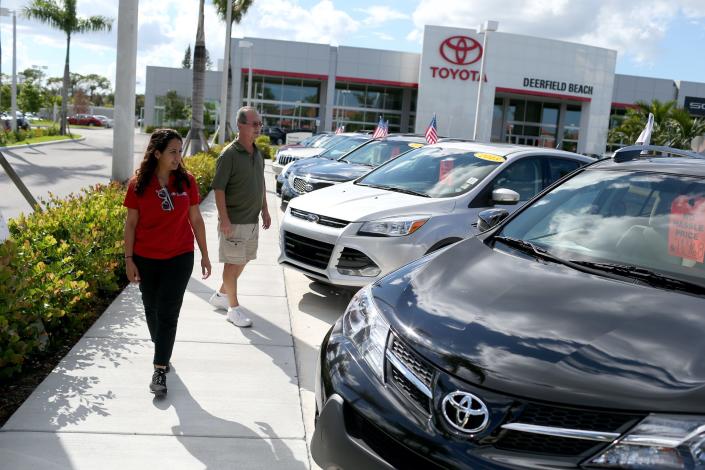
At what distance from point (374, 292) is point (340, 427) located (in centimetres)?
76

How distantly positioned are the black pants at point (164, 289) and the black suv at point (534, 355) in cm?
146

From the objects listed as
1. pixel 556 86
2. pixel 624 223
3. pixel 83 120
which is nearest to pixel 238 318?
pixel 624 223

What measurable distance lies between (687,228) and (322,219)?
377 centimetres

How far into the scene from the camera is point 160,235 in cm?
424

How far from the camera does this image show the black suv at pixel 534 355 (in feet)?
7.05

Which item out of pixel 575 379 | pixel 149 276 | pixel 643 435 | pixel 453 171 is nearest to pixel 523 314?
pixel 575 379

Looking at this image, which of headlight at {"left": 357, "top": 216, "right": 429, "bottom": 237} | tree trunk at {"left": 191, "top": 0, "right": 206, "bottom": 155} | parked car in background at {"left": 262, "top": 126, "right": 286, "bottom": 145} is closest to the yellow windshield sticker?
headlight at {"left": 357, "top": 216, "right": 429, "bottom": 237}

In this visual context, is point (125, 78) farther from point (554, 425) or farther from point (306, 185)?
point (554, 425)

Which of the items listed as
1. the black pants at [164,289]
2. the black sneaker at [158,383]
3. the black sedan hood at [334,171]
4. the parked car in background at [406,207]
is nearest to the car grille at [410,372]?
the black pants at [164,289]

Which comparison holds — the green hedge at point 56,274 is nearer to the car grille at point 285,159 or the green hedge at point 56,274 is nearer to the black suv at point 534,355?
the black suv at point 534,355

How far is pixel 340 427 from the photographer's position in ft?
8.63

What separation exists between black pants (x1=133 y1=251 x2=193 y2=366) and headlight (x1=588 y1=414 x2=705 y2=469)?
9.42 feet

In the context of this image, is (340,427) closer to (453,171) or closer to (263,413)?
(263,413)

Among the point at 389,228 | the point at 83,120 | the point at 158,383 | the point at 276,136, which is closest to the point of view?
the point at 158,383
